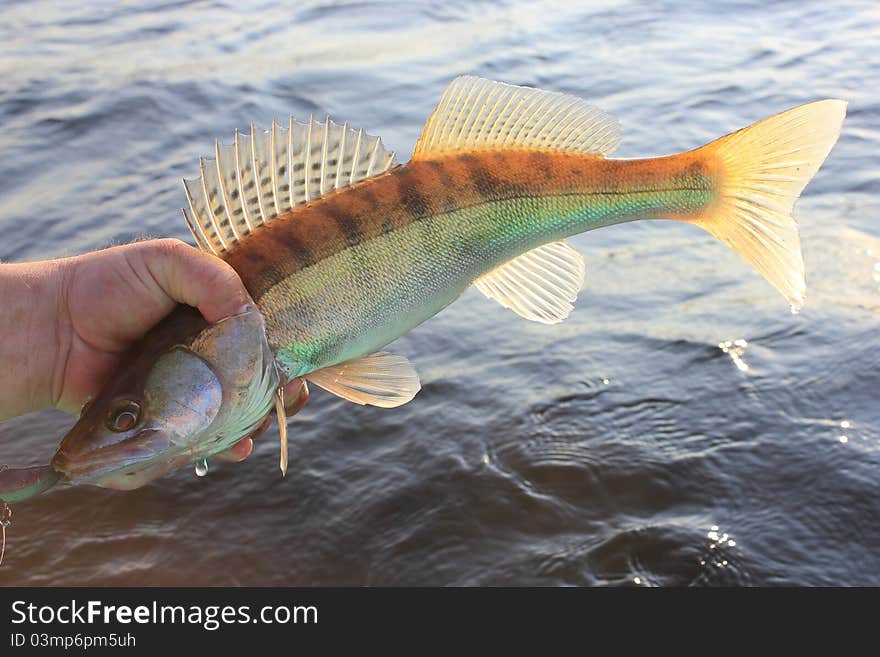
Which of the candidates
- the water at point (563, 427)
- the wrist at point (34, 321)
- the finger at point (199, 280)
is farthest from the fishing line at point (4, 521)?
the finger at point (199, 280)

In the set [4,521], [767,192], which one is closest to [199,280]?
[4,521]

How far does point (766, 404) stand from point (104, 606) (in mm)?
3478

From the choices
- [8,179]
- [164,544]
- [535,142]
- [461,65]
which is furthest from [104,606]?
[461,65]

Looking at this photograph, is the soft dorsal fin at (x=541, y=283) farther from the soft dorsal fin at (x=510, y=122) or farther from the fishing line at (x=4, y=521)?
the fishing line at (x=4, y=521)

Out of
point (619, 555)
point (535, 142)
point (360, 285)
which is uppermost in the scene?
point (535, 142)

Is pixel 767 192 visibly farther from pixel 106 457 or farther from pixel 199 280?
pixel 106 457

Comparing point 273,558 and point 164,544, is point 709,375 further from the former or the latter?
point 164,544

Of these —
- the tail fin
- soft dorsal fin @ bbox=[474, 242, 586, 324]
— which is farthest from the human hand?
the tail fin

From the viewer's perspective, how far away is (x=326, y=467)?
5.19 metres

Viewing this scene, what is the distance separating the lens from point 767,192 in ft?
11.2

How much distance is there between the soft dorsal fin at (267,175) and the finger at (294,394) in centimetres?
56

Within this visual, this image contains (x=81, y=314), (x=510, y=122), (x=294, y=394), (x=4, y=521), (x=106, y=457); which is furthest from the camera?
(x=4, y=521)

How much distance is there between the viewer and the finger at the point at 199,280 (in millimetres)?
2875

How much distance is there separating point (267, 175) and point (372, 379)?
734 mm
